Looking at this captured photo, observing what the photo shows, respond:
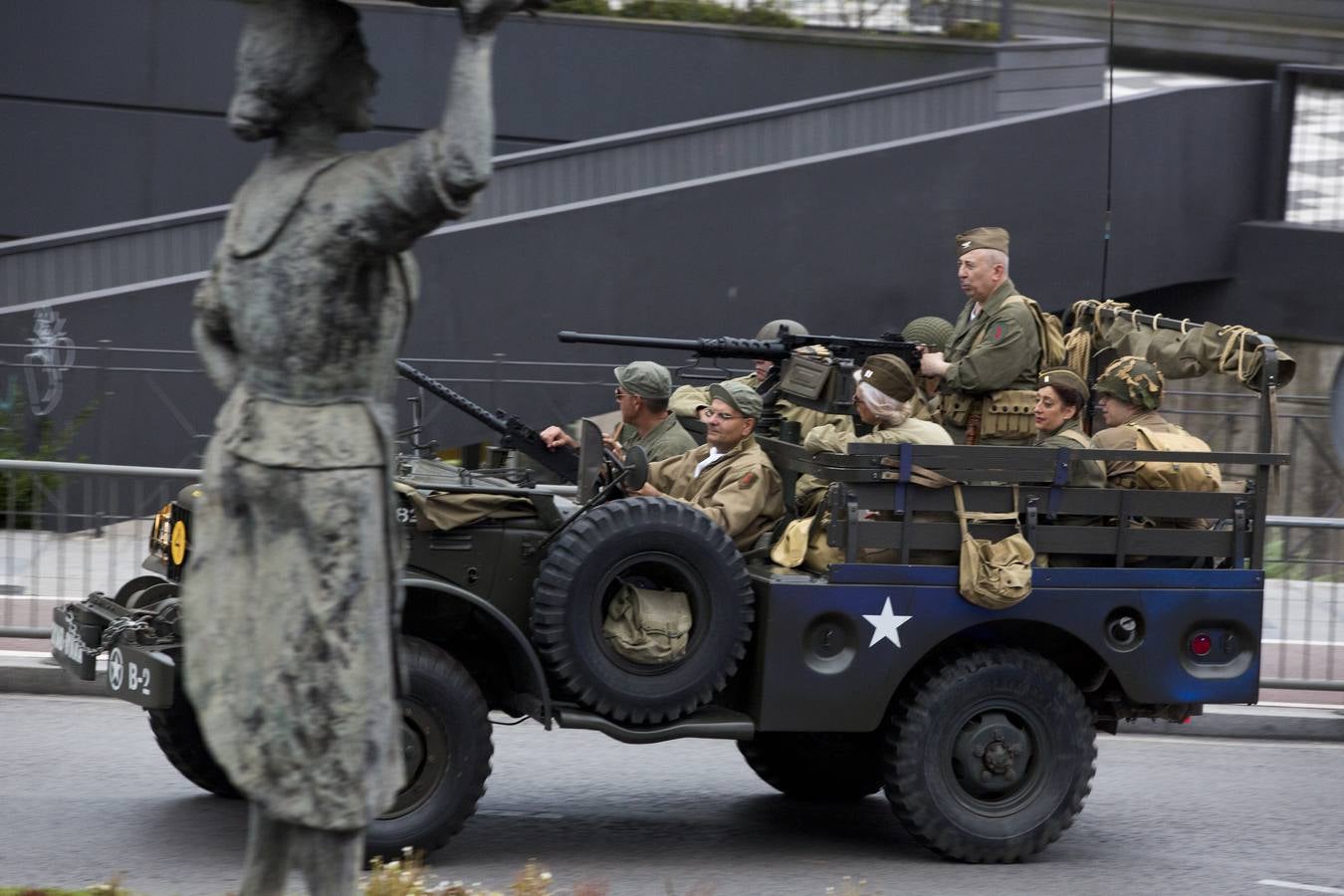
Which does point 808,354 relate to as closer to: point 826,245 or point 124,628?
point 124,628

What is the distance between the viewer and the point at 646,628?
6.91 meters

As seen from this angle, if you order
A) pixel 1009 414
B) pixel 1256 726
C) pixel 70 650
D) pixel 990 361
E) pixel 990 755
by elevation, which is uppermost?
pixel 990 361

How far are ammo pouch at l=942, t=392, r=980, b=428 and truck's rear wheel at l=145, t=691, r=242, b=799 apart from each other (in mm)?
3487

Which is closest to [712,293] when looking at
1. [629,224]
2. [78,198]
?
[629,224]

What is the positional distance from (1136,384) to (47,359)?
9.47 meters

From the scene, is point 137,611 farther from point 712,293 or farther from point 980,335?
point 712,293

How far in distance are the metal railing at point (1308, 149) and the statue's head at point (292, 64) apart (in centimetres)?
1547

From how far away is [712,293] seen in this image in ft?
56.2

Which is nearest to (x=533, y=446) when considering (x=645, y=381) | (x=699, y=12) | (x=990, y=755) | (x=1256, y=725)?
(x=645, y=381)

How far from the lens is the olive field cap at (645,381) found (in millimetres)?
9125

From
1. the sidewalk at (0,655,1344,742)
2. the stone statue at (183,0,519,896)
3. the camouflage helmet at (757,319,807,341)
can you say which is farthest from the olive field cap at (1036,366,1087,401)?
the stone statue at (183,0,519,896)

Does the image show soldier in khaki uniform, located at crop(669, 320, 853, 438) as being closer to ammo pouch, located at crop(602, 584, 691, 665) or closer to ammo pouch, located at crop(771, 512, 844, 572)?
ammo pouch, located at crop(771, 512, 844, 572)

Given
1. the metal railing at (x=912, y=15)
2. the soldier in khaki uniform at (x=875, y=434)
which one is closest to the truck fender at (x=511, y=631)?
the soldier in khaki uniform at (x=875, y=434)

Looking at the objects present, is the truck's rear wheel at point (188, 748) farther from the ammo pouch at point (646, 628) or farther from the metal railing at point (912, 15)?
the metal railing at point (912, 15)
